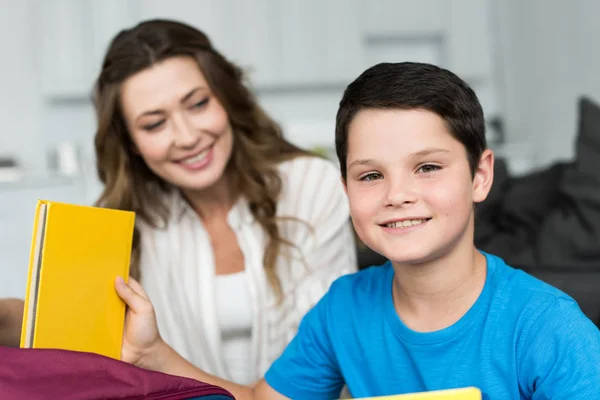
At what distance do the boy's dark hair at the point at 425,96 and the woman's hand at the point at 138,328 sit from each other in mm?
357

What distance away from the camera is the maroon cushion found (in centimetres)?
67

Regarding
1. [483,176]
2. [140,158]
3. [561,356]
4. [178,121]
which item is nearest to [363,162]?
[483,176]

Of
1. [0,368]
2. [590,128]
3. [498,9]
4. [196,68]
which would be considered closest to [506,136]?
→ [498,9]

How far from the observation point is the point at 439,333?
915mm

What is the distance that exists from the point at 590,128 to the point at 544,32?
6.19 feet

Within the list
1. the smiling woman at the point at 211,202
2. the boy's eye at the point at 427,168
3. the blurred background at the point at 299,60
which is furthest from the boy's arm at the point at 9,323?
the blurred background at the point at 299,60

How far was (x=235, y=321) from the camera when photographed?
1.67 m

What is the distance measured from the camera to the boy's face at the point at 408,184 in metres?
0.87

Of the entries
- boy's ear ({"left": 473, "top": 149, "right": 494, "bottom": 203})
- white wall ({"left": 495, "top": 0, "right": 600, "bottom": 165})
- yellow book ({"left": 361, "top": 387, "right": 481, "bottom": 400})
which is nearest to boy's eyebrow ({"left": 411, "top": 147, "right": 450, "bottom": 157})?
boy's ear ({"left": 473, "top": 149, "right": 494, "bottom": 203})

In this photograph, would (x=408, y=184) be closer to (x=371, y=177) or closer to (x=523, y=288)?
(x=371, y=177)

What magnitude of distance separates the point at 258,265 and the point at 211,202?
201mm

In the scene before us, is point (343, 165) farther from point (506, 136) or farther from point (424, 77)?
point (506, 136)

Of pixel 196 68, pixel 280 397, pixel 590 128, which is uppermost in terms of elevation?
pixel 196 68

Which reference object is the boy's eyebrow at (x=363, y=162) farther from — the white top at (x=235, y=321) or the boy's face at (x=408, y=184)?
the white top at (x=235, y=321)
